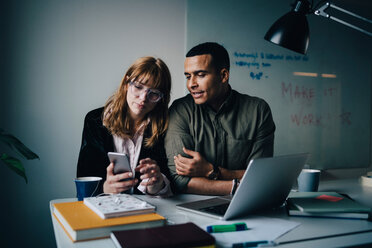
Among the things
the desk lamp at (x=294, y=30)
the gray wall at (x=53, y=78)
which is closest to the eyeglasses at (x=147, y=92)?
the gray wall at (x=53, y=78)

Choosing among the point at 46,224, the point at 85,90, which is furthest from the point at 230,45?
the point at 46,224

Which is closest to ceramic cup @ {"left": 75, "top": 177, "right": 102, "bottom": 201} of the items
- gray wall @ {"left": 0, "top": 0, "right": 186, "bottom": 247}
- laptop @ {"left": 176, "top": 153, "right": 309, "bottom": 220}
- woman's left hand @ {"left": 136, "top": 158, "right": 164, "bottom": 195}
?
woman's left hand @ {"left": 136, "top": 158, "right": 164, "bottom": 195}

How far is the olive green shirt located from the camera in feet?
5.81

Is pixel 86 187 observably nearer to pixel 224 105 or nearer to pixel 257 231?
pixel 257 231

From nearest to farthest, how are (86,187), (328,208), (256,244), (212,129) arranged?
1. (256,244)
2. (328,208)
3. (86,187)
4. (212,129)

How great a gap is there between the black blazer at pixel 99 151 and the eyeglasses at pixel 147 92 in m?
0.16

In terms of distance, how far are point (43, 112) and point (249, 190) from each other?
1393mm

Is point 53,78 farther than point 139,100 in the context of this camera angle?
Yes

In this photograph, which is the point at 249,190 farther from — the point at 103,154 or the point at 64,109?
the point at 64,109

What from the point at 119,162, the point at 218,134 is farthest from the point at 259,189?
the point at 218,134

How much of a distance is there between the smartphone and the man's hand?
43 centimetres

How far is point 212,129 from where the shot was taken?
1811 millimetres

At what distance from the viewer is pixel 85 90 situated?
76.2 inches

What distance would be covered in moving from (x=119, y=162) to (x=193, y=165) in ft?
1.78
